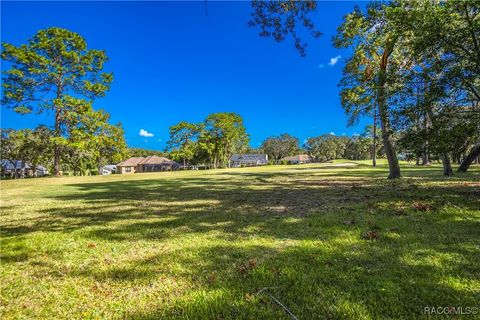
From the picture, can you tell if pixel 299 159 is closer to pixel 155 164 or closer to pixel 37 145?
pixel 155 164

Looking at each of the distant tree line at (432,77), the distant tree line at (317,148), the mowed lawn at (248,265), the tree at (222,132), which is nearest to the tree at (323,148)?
the distant tree line at (317,148)

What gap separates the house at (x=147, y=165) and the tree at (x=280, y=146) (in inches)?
2135

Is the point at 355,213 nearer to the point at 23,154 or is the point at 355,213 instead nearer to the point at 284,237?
the point at 284,237

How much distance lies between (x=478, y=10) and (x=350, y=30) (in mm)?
7370

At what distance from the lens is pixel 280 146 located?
124m

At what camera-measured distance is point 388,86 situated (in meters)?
8.52

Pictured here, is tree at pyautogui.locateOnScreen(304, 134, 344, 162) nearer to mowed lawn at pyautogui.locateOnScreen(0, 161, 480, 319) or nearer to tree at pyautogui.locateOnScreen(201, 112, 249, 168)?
tree at pyautogui.locateOnScreen(201, 112, 249, 168)

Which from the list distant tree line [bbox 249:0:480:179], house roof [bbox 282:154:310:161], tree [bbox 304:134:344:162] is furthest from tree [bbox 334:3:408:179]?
house roof [bbox 282:154:310:161]

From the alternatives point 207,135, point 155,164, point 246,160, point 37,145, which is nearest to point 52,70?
point 37,145

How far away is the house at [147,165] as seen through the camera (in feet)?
275

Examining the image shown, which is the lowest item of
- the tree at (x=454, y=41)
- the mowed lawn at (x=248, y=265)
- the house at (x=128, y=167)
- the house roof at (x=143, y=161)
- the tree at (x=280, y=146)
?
the mowed lawn at (x=248, y=265)

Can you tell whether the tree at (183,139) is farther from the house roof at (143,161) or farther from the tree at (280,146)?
the tree at (280,146)

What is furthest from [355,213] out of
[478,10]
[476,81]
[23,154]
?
[23,154]

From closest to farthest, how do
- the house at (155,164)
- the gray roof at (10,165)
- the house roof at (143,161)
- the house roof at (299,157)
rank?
the gray roof at (10,165), the house at (155,164), the house roof at (143,161), the house roof at (299,157)
